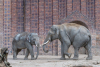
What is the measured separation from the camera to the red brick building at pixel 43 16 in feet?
43.9

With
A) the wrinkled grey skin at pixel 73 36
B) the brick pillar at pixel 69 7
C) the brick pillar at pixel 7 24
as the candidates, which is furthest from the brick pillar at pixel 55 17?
the wrinkled grey skin at pixel 73 36

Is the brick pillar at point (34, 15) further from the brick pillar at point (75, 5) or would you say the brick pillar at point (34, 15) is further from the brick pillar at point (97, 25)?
the brick pillar at point (97, 25)

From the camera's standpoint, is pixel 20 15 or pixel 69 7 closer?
pixel 69 7

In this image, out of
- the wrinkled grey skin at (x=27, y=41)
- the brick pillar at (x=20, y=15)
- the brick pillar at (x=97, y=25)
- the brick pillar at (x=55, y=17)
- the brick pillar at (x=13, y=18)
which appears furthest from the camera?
the brick pillar at (x=20, y=15)

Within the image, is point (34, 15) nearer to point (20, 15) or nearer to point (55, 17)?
point (20, 15)

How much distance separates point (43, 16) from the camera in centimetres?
1371

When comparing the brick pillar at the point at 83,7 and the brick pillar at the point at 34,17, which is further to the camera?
the brick pillar at the point at 34,17

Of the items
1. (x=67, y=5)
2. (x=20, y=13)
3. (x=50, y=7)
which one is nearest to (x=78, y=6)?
(x=67, y=5)

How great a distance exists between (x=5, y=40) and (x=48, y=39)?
4.80m

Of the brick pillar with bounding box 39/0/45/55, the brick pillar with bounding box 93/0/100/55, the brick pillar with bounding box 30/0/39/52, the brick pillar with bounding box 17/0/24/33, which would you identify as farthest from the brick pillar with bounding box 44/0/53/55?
the brick pillar with bounding box 93/0/100/55

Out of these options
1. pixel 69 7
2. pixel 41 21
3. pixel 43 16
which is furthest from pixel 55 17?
pixel 69 7

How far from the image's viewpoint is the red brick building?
526 inches

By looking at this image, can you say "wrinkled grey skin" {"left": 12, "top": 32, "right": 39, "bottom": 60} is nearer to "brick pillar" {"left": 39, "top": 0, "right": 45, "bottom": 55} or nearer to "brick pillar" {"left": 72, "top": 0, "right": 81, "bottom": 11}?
"brick pillar" {"left": 39, "top": 0, "right": 45, "bottom": 55}

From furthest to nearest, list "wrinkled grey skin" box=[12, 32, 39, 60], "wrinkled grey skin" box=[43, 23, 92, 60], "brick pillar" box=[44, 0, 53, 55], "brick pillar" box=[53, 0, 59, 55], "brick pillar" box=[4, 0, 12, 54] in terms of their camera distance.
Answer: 1. "brick pillar" box=[4, 0, 12, 54]
2. "brick pillar" box=[44, 0, 53, 55]
3. "brick pillar" box=[53, 0, 59, 55]
4. "wrinkled grey skin" box=[12, 32, 39, 60]
5. "wrinkled grey skin" box=[43, 23, 92, 60]
